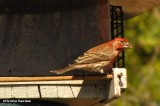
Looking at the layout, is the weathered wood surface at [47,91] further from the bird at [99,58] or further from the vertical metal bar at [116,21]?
the vertical metal bar at [116,21]

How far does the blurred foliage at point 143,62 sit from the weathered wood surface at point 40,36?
245 inches

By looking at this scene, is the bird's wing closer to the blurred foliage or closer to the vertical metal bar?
the vertical metal bar

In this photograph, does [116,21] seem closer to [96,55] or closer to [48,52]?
[96,55]

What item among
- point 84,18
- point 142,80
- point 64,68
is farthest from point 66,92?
point 142,80

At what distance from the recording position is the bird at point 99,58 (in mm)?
7637

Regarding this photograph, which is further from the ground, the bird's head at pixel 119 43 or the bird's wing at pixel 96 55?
the bird's head at pixel 119 43

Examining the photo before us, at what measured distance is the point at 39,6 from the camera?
7.80 m

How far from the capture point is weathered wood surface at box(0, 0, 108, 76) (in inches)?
303

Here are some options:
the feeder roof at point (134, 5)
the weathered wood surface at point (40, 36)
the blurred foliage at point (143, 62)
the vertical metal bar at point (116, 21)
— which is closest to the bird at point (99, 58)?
the weathered wood surface at point (40, 36)

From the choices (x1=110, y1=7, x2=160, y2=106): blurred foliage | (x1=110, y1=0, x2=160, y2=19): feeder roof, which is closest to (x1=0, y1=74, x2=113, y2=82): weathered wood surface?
(x1=110, y1=0, x2=160, y2=19): feeder roof

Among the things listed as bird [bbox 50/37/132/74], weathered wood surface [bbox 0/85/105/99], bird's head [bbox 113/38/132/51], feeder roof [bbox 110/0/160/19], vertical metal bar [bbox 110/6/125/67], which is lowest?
weathered wood surface [bbox 0/85/105/99]

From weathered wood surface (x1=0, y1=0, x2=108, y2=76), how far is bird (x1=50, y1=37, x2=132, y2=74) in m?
0.12

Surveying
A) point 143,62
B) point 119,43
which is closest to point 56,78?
point 119,43

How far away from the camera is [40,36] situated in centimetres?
776
